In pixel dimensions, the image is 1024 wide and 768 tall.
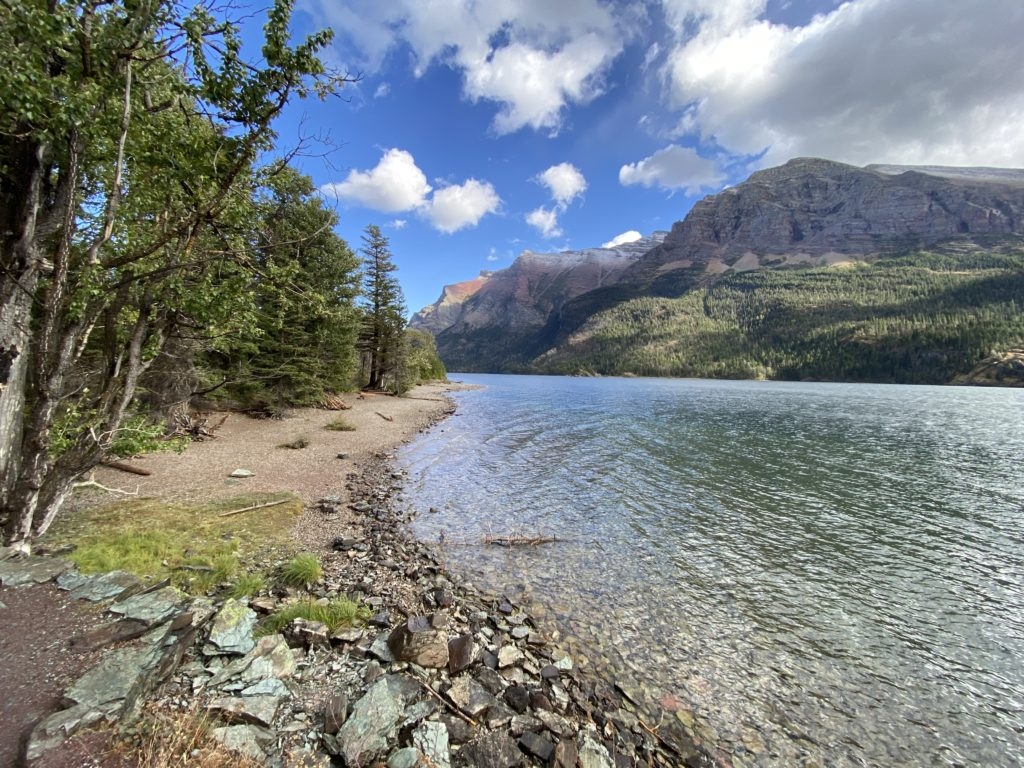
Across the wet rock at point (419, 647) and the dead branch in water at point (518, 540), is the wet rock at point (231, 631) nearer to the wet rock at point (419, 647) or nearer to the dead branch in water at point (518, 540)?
the wet rock at point (419, 647)

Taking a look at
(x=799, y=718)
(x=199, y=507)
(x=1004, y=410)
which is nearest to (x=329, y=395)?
(x=199, y=507)

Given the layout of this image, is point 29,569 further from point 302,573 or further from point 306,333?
point 306,333

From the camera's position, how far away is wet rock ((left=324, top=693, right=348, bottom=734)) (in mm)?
4203

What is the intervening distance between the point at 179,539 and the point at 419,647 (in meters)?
6.62

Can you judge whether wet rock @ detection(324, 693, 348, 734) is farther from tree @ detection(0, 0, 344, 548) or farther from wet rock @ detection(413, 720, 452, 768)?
tree @ detection(0, 0, 344, 548)

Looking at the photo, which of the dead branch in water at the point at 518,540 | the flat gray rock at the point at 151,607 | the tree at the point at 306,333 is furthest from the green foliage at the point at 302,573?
the tree at the point at 306,333

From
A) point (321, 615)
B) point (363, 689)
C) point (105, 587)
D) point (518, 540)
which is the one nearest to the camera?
point (363, 689)

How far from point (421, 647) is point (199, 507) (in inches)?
345

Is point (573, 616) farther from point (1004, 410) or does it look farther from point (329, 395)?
point (1004, 410)

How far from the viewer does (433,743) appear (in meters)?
4.22

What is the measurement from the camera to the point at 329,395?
1324 inches

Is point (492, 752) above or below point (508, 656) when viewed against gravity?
above

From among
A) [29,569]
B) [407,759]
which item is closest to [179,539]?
[29,569]

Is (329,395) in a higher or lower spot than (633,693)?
higher
